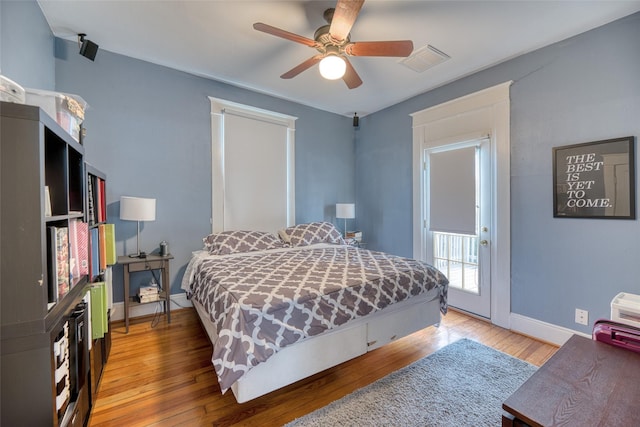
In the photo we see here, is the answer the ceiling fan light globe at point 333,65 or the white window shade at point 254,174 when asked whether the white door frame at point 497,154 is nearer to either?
the ceiling fan light globe at point 333,65

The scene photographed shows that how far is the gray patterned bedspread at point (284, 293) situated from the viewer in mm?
1492

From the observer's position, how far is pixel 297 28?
7.50ft

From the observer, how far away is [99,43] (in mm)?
2592

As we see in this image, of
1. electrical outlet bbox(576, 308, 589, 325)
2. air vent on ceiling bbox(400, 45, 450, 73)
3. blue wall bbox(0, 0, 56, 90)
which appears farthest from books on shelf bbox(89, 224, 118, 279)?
electrical outlet bbox(576, 308, 589, 325)

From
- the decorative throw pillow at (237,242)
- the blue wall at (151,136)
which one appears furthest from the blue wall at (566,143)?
the blue wall at (151,136)

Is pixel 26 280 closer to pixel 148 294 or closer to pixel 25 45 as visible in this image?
pixel 25 45

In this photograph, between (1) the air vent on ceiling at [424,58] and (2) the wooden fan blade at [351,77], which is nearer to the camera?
(2) the wooden fan blade at [351,77]

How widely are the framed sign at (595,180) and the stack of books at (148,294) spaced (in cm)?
392

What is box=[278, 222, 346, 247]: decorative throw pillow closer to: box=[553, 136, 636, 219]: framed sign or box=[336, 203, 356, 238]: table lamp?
box=[336, 203, 356, 238]: table lamp

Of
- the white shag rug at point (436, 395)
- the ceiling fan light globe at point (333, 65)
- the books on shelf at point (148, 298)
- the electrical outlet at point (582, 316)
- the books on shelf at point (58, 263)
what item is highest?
the ceiling fan light globe at point (333, 65)

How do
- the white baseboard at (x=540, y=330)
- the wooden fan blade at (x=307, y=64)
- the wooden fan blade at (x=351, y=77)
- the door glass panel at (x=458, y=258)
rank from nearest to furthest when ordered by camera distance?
the wooden fan blade at (x=307, y=64), the wooden fan blade at (x=351, y=77), the white baseboard at (x=540, y=330), the door glass panel at (x=458, y=258)

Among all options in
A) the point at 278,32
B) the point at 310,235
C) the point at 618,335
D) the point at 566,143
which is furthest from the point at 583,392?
the point at 310,235

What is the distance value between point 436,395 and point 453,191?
223 centimetres

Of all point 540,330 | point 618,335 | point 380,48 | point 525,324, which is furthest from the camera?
point 525,324
